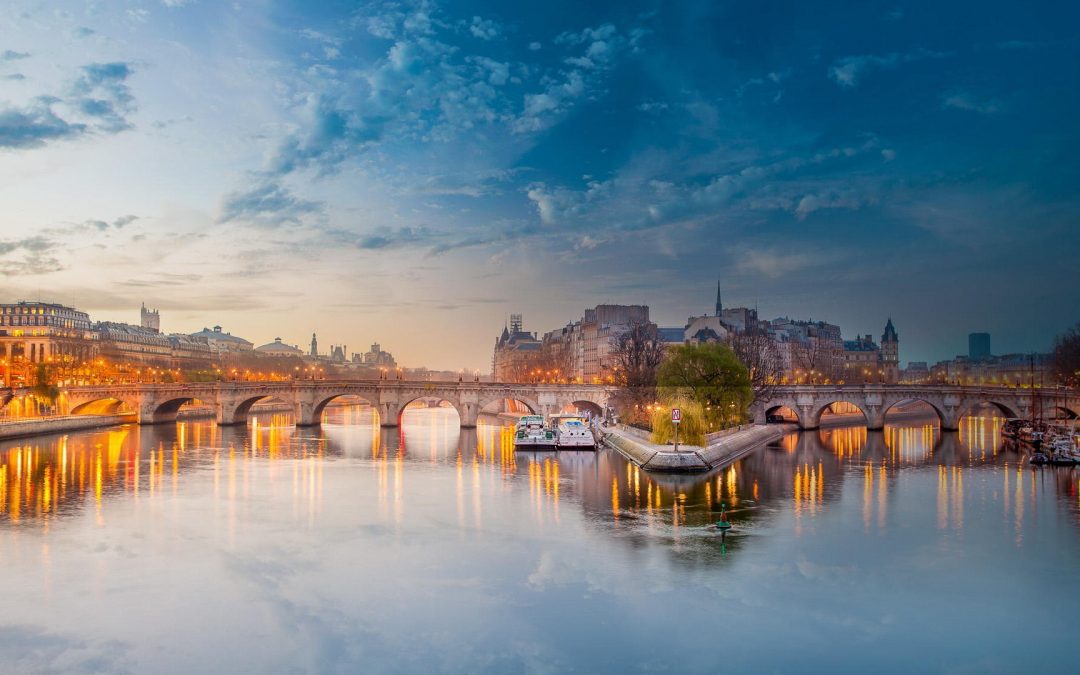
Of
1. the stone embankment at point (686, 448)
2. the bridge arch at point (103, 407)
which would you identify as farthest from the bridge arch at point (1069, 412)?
the bridge arch at point (103, 407)

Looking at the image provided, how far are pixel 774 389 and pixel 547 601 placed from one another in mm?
74253

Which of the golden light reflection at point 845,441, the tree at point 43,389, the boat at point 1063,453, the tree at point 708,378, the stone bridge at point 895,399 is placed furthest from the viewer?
the tree at point 43,389

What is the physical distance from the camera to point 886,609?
22.7 m

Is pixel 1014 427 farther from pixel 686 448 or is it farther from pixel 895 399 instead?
pixel 686 448

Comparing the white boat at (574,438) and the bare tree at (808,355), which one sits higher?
the bare tree at (808,355)

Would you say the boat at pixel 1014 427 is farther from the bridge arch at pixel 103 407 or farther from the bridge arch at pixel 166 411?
the bridge arch at pixel 103 407

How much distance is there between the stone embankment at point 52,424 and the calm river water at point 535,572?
2820cm

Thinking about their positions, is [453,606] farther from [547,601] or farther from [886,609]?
[886,609]

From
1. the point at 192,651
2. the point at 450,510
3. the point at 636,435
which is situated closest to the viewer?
the point at 192,651

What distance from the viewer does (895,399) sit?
92562mm

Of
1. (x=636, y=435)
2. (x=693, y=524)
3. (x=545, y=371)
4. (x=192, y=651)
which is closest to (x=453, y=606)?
(x=192, y=651)

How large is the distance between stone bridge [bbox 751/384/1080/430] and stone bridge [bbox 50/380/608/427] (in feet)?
67.1

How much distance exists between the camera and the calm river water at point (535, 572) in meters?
19.5

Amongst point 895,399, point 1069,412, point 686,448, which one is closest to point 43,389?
point 686,448
